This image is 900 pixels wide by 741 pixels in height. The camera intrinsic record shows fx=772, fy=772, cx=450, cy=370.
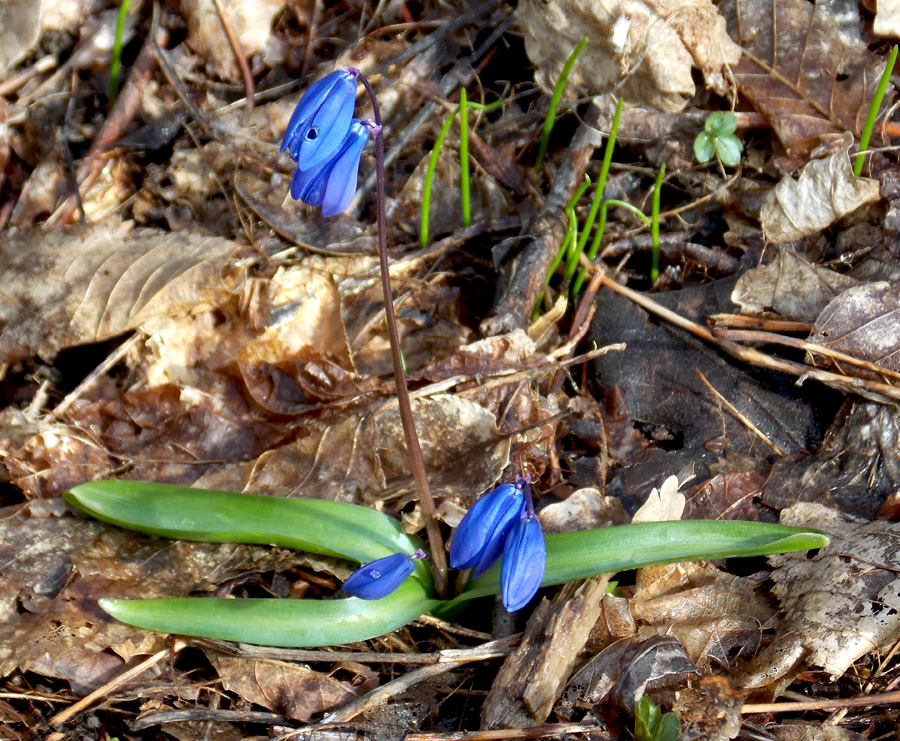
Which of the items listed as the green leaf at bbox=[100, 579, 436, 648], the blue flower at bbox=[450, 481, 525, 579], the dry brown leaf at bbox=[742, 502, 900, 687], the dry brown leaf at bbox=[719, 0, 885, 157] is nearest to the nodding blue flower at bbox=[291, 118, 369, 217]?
the blue flower at bbox=[450, 481, 525, 579]

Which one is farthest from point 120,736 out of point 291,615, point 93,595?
point 291,615

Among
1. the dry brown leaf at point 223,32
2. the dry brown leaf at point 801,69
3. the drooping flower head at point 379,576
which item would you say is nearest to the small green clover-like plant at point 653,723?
the drooping flower head at point 379,576

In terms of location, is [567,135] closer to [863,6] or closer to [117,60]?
[863,6]

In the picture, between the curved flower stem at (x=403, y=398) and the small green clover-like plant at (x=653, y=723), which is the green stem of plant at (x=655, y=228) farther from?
the small green clover-like plant at (x=653, y=723)

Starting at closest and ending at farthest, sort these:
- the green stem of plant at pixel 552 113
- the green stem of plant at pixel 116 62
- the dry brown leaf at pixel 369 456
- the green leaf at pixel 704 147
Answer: the dry brown leaf at pixel 369 456, the green stem of plant at pixel 552 113, the green leaf at pixel 704 147, the green stem of plant at pixel 116 62

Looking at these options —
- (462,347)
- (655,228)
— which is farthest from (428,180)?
(655,228)

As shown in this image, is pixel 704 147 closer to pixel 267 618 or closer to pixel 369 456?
pixel 369 456

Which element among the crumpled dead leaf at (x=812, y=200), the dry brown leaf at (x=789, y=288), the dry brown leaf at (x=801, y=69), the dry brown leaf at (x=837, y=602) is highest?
the dry brown leaf at (x=801, y=69)
